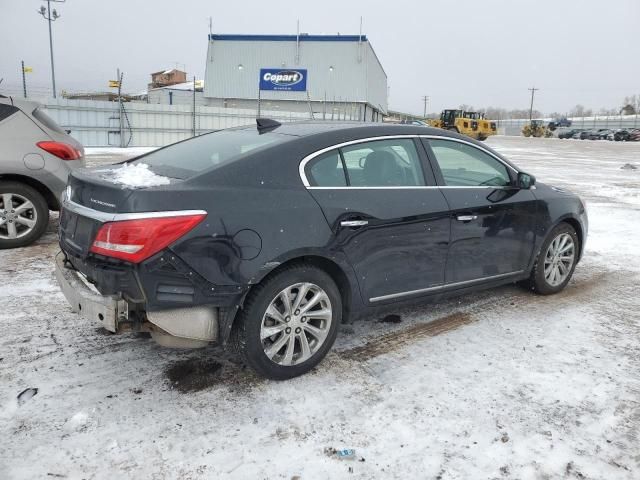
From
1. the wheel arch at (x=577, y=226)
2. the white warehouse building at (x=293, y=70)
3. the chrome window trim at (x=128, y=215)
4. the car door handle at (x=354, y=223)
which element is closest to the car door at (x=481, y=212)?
the wheel arch at (x=577, y=226)

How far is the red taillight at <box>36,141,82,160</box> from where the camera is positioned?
5.80 metres

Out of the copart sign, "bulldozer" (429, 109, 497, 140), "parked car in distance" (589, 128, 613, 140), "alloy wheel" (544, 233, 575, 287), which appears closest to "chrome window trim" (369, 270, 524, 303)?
"alloy wheel" (544, 233, 575, 287)

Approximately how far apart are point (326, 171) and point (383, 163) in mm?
527

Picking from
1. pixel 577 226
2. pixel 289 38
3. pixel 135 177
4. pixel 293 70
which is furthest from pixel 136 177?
pixel 289 38

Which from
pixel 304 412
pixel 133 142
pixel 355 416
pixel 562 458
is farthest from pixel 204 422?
pixel 133 142

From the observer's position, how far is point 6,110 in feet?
18.7

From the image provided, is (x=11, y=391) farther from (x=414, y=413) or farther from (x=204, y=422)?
(x=414, y=413)

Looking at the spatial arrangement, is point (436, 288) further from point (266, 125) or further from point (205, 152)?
point (205, 152)

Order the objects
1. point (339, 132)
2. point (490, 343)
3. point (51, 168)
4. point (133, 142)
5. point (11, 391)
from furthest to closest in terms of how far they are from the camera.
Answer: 1. point (133, 142)
2. point (51, 168)
3. point (490, 343)
4. point (339, 132)
5. point (11, 391)

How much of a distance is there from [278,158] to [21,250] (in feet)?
13.3

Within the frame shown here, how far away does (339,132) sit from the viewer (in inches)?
137

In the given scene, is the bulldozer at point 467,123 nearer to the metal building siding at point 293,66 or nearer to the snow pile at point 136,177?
the metal building siding at point 293,66

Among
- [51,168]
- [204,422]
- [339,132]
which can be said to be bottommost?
[204,422]

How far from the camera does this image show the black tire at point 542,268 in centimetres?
461
